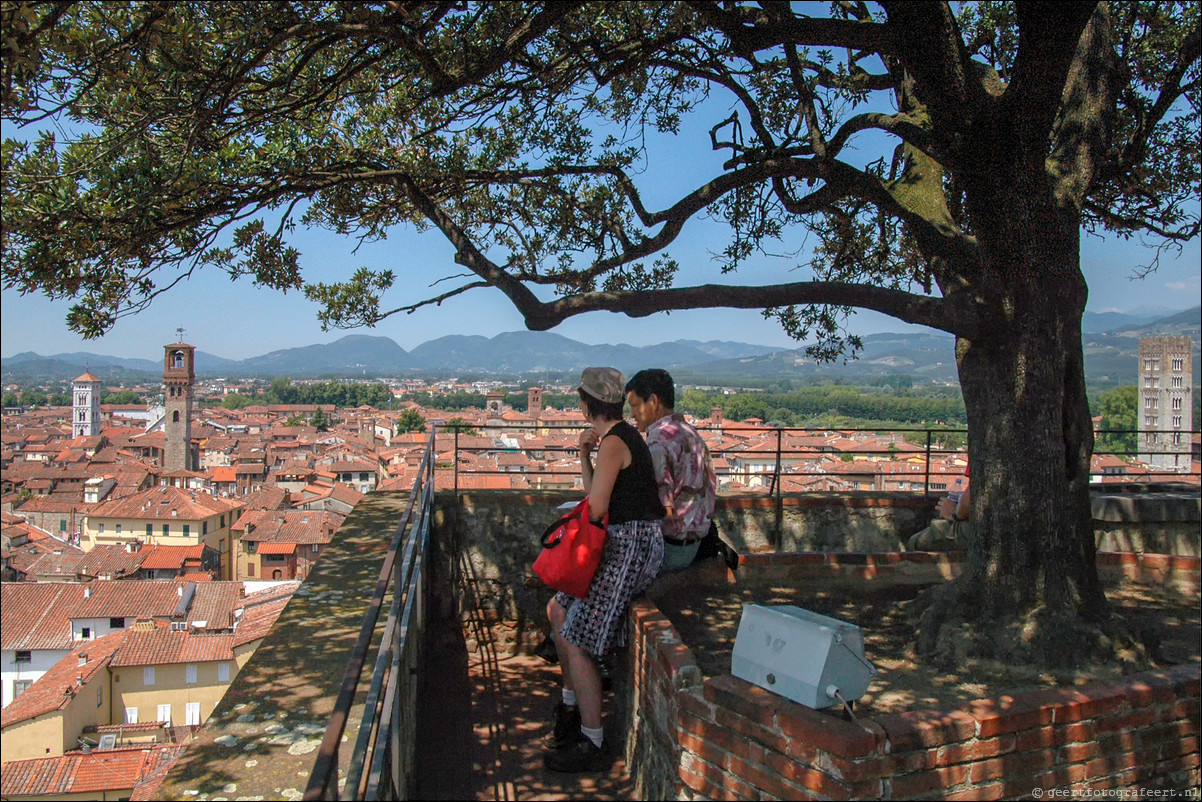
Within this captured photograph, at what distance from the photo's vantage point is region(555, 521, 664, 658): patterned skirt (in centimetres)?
363

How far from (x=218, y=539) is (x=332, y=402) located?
111 meters

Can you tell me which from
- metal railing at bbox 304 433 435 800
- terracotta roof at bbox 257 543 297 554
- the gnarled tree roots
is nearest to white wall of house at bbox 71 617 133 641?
terracotta roof at bbox 257 543 297 554

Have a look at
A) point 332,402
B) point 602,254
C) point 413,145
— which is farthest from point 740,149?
point 332,402

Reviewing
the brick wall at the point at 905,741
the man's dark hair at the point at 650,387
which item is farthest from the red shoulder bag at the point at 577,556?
the man's dark hair at the point at 650,387

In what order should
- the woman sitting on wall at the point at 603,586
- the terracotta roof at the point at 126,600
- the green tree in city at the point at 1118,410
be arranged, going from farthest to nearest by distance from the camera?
the terracotta roof at the point at 126,600 → the green tree in city at the point at 1118,410 → the woman sitting on wall at the point at 603,586

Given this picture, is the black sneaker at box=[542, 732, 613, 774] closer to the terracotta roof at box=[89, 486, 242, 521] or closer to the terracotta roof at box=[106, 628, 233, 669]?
the terracotta roof at box=[106, 628, 233, 669]

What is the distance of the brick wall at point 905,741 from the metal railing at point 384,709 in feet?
3.25

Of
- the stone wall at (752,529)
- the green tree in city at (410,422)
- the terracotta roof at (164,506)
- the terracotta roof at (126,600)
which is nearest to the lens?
the stone wall at (752,529)

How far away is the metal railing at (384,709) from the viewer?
1.64m

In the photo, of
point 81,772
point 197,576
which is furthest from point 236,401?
point 81,772

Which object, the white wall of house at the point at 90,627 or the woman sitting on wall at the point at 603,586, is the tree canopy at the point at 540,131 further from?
the white wall of house at the point at 90,627

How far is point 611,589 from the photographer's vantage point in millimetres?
3684

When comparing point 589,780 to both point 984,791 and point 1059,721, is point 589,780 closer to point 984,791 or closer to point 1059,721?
point 984,791

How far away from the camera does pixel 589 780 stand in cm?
371
